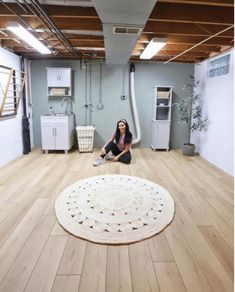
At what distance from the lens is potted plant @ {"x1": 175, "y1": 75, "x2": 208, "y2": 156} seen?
571 centimetres

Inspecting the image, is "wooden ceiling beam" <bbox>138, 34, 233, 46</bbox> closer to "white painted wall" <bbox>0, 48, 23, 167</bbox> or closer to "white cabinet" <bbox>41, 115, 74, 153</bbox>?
"white cabinet" <bbox>41, 115, 74, 153</bbox>

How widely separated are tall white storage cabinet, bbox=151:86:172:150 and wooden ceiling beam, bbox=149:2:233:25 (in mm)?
3029

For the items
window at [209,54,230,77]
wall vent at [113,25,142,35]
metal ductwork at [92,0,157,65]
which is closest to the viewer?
metal ductwork at [92,0,157,65]

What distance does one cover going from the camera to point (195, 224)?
2611mm

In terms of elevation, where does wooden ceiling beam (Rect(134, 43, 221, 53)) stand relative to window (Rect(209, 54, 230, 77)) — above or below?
above

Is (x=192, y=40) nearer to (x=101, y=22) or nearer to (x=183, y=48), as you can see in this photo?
(x=183, y=48)

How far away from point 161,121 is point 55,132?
109 inches

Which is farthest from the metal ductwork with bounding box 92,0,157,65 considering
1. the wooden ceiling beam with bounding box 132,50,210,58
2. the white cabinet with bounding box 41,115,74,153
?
the white cabinet with bounding box 41,115,74,153

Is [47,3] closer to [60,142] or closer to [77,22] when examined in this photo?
[77,22]

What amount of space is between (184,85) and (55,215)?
513 cm

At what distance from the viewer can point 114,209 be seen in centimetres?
286

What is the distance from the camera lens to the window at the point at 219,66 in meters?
4.63

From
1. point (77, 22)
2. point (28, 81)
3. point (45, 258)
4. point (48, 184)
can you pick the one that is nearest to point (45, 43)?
point (77, 22)

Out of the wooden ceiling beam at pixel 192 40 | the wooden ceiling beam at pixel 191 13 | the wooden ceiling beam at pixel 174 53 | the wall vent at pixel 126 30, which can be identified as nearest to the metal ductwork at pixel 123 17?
the wall vent at pixel 126 30
